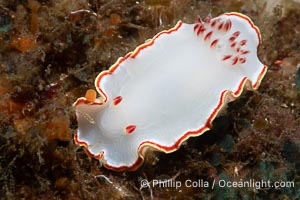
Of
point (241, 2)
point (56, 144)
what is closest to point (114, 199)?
point (56, 144)

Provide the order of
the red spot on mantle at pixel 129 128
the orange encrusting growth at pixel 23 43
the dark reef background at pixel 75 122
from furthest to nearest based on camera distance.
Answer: the orange encrusting growth at pixel 23 43 → the dark reef background at pixel 75 122 → the red spot on mantle at pixel 129 128

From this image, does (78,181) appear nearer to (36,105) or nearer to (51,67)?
(36,105)

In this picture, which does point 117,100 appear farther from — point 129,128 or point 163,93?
point 163,93

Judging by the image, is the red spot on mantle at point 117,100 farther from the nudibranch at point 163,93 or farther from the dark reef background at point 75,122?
the dark reef background at point 75,122

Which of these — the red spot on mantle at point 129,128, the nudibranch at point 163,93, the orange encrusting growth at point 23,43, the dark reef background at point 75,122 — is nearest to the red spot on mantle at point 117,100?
the nudibranch at point 163,93

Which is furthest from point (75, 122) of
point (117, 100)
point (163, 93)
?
point (163, 93)

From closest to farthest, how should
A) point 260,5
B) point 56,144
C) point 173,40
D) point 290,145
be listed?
point 56,144
point 173,40
point 290,145
point 260,5
